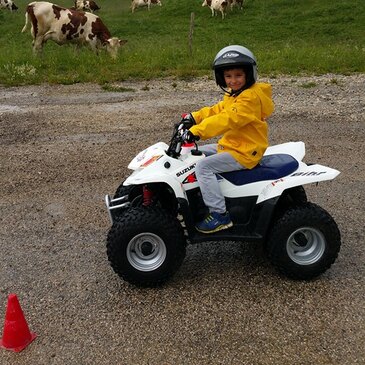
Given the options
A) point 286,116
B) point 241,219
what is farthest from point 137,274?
point 286,116

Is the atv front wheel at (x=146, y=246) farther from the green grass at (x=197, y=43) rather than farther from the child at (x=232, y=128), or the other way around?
the green grass at (x=197, y=43)

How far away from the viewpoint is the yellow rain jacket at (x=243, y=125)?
389 cm

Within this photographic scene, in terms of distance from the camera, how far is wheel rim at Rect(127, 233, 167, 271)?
3.99 metres

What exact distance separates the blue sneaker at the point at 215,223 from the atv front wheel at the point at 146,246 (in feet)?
0.69

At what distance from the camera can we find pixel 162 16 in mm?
30016

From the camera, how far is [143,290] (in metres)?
4.11

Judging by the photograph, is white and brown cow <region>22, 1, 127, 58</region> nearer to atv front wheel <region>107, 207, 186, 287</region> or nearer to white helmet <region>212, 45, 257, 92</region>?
white helmet <region>212, 45, 257, 92</region>

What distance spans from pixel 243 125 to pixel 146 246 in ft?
4.29

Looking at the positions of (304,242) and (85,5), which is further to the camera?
(85,5)

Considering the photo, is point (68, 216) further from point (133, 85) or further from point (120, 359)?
point (133, 85)

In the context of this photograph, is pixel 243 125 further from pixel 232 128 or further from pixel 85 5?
pixel 85 5

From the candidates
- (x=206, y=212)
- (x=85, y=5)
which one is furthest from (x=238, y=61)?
(x=85, y=5)

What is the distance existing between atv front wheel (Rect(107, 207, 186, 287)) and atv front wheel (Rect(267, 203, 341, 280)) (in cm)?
81

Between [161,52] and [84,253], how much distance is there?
1050 centimetres
